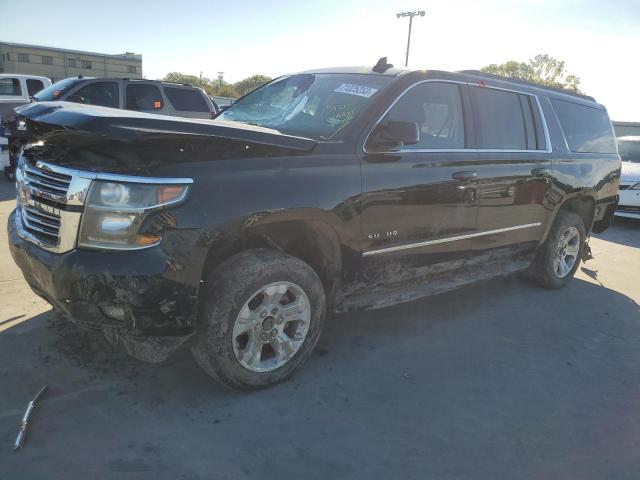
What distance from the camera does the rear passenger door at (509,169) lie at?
4.23 meters

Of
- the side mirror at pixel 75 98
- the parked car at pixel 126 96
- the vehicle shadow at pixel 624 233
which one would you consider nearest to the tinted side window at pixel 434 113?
the vehicle shadow at pixel 624 233

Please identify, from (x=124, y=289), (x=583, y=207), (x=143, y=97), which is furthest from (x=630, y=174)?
(x=124, y=289)

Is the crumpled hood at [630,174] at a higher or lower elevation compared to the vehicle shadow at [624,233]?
higher

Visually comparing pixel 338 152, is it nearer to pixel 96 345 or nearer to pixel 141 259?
pixel 141 259

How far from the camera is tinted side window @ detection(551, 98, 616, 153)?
5.29 meters

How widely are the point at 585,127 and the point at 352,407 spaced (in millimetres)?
4354

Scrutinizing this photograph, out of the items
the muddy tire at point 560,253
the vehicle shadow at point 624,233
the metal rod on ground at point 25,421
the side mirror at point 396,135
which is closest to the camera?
the metal rod on ground at point 25,421

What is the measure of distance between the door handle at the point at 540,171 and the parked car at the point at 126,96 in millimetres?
8430

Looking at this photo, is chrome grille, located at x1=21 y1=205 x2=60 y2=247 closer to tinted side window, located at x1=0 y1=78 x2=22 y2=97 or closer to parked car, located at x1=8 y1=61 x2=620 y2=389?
parked car, located at x1=8 y1=61 x2=620 y2=389

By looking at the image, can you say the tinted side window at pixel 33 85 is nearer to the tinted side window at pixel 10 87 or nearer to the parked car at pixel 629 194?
the tinted side window at pixel 10 87

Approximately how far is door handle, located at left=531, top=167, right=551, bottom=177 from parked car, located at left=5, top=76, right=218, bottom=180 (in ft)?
27.7

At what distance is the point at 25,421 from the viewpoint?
2617 millimetres

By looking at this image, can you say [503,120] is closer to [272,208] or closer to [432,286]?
[432,286]

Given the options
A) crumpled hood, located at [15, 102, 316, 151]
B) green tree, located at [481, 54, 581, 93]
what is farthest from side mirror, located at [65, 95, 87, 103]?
green tree, located at [481, 54, 581, 93]
